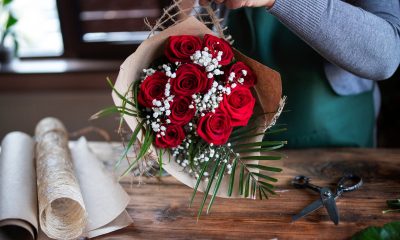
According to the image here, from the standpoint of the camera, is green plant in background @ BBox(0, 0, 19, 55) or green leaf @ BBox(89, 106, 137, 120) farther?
green plant in background @ BBox(0, 0, 19, 55)

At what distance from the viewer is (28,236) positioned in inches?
35.4

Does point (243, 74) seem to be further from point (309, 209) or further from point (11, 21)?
point (11, 21)

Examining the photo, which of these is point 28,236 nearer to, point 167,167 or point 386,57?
point 167,167

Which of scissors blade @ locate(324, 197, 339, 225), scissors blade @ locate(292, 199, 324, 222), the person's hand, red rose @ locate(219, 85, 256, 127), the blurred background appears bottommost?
the blurred background

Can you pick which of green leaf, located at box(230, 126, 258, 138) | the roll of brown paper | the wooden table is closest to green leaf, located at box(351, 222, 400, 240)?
the wooden table

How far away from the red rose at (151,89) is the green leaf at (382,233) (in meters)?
0.40

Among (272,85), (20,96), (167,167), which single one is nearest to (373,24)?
(272,85)

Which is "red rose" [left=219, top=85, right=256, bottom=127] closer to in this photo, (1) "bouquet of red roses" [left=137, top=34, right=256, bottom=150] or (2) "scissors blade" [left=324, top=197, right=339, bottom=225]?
(1) "bouquet of red roses" [left=137, top=34, right=256, bottom=150]

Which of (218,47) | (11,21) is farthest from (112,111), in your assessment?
(11,21)

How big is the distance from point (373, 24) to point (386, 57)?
0.08 meters

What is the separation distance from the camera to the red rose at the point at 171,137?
2.76 feet

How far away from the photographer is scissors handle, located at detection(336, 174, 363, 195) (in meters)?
0.96

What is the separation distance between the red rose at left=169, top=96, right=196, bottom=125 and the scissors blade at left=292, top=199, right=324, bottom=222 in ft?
0.86

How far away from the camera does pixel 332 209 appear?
2.88 ft
